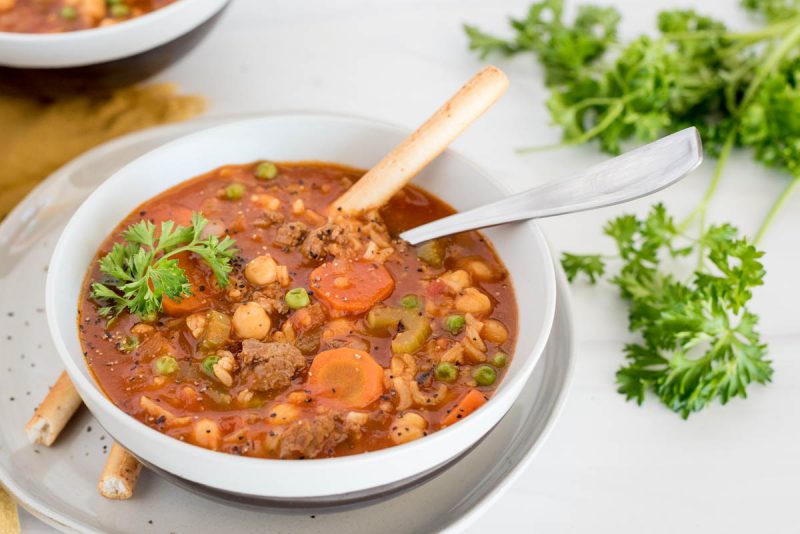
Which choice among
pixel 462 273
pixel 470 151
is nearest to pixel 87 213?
pixel 462 273

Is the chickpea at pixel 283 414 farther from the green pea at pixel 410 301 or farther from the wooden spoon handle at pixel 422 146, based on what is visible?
the wooden spoon handle at pixel 422 146

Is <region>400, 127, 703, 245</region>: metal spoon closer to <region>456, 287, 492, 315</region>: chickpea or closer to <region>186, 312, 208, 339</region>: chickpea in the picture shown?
<region>456, 287, 492, 315</region>: chickpea

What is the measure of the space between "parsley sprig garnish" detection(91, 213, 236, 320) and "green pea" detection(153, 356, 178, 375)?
0.20 meters

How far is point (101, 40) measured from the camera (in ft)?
13.4

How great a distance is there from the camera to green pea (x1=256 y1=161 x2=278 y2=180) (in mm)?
3617

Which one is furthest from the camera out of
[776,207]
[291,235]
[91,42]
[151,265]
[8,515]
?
[776,207]

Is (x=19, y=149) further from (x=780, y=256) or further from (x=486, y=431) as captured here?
(x=780, y=256)

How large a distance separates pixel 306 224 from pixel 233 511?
1.10m

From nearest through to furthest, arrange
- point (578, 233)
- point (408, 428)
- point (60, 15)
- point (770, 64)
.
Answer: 1. point (408, 428)
2. point (578, 233)
3. point (60, 15)
4. point (770, 64)

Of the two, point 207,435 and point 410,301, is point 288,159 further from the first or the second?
point 207,435

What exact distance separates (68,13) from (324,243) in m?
2.13

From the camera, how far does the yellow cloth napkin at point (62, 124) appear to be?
4.25 meters

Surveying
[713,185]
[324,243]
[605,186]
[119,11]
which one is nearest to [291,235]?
[324,243]

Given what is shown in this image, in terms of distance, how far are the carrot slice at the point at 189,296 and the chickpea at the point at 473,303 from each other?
880 mm
